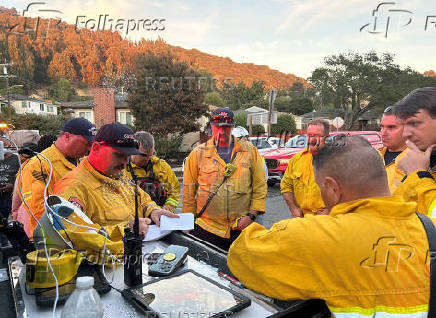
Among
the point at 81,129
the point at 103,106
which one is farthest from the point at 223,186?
the point at 103,106

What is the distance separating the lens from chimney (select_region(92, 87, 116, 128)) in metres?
33.9

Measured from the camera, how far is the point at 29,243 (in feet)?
5.00

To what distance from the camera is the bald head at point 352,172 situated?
4.22ft

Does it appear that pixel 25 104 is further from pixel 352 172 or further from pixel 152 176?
pixel 352 172

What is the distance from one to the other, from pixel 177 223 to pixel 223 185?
1.04 metres

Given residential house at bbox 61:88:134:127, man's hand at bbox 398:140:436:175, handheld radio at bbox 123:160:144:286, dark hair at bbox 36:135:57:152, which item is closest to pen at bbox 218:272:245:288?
handheld radio at bbox 123:160:144:286

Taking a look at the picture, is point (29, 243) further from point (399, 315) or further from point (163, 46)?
point (163, 46)

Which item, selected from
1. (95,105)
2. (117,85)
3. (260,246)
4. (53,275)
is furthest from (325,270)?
(95,105)

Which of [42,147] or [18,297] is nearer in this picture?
[18,297]

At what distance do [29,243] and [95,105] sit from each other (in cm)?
3561

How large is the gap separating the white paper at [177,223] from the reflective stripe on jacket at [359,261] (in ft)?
3.59

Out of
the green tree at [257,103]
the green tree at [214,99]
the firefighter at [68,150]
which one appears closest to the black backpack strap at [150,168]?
the firefighter at [68,150]

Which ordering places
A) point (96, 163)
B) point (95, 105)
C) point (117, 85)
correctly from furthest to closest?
point (95, 105) → point (117, 85) → point (96, 163)

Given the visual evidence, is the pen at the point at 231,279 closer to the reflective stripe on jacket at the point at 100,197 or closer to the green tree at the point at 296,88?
the reflective stripe on jacket at the point at 100,197
